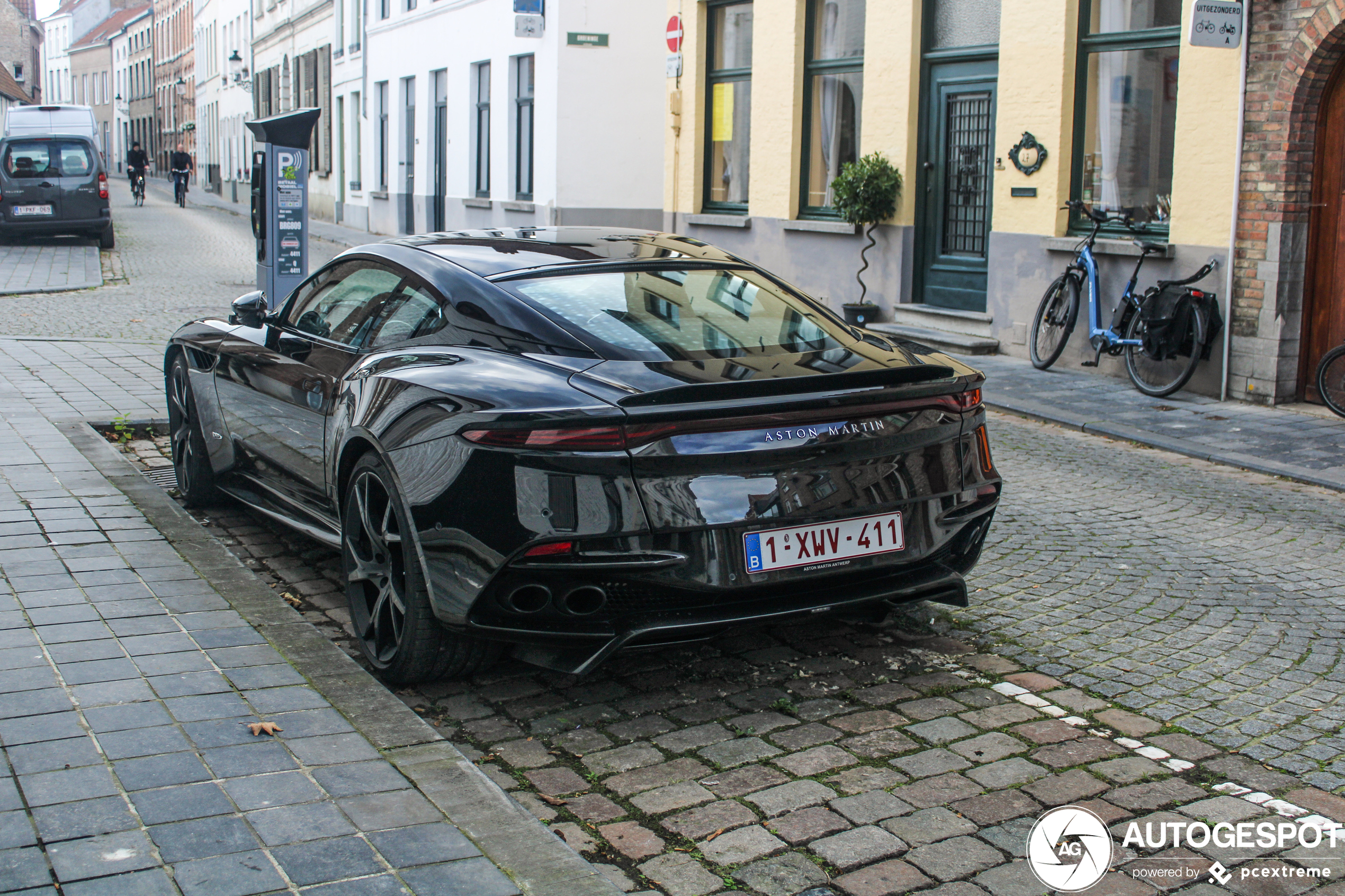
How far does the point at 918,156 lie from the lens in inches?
581

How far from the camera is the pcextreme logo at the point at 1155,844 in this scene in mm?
3156

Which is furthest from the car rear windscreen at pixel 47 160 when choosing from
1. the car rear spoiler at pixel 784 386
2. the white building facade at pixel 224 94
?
the white building facade at pixel 224 94

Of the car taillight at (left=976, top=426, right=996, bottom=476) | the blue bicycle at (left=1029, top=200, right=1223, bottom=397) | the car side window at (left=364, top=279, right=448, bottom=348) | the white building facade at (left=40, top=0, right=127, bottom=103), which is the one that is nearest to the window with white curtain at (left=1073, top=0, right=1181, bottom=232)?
the blue bicycle at (left=1029, top=200, right=1223, bottom=397)

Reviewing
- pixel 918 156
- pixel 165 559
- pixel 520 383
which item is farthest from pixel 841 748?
pixel 918 156

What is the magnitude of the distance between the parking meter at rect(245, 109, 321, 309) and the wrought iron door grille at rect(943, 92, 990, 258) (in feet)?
20.9

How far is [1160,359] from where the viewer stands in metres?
10.9

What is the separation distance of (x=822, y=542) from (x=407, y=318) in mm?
1794

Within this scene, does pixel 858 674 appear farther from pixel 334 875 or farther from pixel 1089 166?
pixel 1089 166

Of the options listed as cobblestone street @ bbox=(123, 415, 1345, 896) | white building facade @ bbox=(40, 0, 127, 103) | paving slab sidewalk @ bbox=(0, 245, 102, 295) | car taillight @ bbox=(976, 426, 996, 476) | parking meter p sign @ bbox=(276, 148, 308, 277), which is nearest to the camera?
cobblestone street @ bbox=(123, 415, 1345, 896)

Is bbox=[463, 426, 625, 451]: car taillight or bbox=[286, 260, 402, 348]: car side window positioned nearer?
bbox=[463, 426, 625, 451]: car taillight

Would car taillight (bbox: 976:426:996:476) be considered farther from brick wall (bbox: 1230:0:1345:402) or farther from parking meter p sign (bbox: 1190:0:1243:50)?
parking meter p sign (bbox: 1190:0:1243:50)

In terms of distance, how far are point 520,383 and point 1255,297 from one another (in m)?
8.27

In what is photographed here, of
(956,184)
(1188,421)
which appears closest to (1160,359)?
(1188,421)

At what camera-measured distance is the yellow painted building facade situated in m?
11.5
